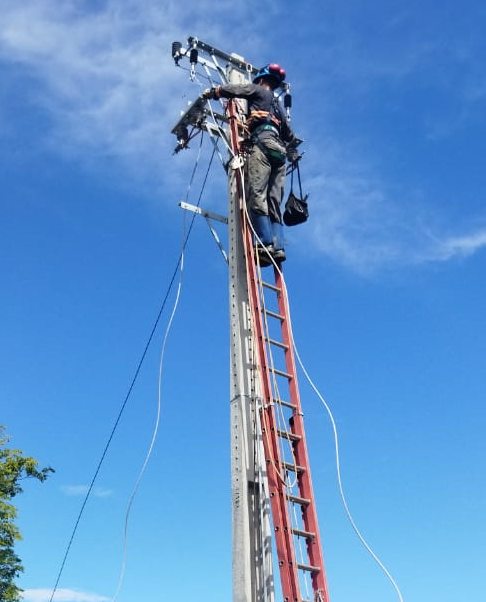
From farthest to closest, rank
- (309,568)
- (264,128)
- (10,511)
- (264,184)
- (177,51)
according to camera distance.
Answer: (10,511)
(177,51)
(264,128)
(264,184)
(309,568)

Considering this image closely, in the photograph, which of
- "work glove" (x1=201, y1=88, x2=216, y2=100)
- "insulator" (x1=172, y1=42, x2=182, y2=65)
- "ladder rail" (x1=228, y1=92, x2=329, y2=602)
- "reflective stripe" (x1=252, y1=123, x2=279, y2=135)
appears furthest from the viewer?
"insulator" (x1=172, y1=42, x2=182, y2=65)

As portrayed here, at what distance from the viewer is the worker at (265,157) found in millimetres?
8125

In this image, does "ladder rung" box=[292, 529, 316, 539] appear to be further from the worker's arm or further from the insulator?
the insulator

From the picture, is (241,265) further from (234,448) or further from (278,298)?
(234,448)

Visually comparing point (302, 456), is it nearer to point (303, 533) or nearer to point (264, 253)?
point (303, 533)

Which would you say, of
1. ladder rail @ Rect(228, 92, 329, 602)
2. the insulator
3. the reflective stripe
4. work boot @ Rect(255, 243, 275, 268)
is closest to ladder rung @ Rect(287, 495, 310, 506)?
ladder rail @ Rect(228, 92, 329, 602)

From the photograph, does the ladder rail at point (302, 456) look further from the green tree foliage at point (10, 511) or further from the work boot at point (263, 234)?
the green tree foliage at point (10, 511)

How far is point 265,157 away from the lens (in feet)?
27.6

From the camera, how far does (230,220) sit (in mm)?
8367

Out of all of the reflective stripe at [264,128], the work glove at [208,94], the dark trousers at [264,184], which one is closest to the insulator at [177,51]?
the work glove at [208,94]

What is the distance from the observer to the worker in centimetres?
812

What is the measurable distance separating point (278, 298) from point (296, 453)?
6.09 feet

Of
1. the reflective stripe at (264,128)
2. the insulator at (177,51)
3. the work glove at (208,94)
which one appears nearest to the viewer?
the reflective stripe at (264,128)

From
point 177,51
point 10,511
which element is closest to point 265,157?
point 177,51
